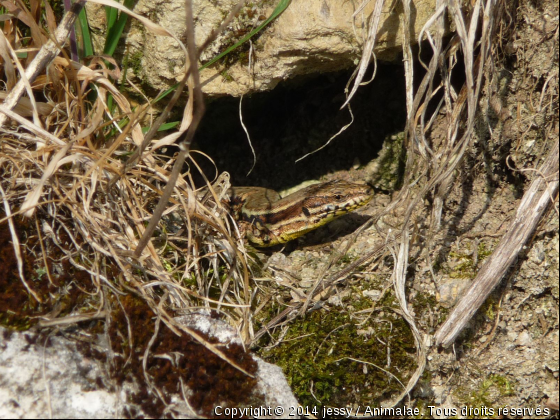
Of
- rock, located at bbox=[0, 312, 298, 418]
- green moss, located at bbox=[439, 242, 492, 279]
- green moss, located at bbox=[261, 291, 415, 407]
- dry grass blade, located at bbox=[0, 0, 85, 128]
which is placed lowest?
green moss, located at bbox=[261, 291, 415, 407]

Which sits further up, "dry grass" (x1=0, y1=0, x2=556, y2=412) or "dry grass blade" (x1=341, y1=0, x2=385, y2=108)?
"dry grass blade" (x1=341, y1=0, x2=385, y2=108)

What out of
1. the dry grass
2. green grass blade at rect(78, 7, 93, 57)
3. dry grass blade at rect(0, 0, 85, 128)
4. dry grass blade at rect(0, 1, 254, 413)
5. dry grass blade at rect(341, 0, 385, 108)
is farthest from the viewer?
green grass blade at rect(78, 7, 93, 57)

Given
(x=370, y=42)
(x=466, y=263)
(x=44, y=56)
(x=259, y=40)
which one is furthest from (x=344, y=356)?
(x=44, y=56)

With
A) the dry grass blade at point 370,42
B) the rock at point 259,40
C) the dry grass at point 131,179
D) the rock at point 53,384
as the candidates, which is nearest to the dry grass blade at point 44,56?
the dry grass at point 131,179

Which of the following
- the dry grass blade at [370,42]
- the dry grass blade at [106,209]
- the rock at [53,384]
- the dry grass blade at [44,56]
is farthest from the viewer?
the dry grass blade at [370,42]

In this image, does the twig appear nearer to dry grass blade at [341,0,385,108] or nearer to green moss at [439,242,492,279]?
green moss at [439,242,492,279]

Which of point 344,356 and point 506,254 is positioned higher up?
point 506,254

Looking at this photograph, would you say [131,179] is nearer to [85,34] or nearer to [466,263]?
[85,34]

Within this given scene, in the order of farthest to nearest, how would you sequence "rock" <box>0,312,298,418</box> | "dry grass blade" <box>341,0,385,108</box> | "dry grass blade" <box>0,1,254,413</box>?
"dry grass blade" <box>341,0,385,108</box> → "dry grass blade" <box>0,1,254,413</box> → "rock" <box>0,312,298,418</box>

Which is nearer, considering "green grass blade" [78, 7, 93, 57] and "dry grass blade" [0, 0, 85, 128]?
"dry grass blade" [0, 0, 85, 128]

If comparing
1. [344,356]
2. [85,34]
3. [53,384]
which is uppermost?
[85,34]

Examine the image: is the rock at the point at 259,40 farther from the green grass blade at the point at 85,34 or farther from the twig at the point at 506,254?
the twig at the point at 506,254

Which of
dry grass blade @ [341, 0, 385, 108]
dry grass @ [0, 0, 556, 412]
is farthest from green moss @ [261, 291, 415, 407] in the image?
dry grass blade @ [341, 0, 385, 108]
